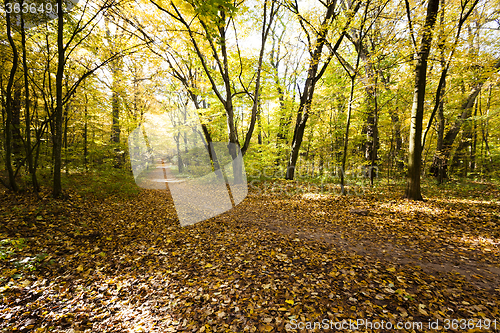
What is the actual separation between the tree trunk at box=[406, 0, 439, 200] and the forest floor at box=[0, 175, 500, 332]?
94cm

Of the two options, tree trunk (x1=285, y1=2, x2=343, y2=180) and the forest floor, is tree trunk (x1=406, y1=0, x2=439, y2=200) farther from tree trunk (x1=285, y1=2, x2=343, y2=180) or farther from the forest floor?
tree trunk (x1=285, y1=2, x2=343, y2=180)

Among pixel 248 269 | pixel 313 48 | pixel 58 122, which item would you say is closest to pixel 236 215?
pixel 248 269

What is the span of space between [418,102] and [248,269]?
26.7 ft

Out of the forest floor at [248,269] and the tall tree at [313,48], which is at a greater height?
the tall tree at [313,48]

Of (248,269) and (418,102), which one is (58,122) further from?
(418,102)

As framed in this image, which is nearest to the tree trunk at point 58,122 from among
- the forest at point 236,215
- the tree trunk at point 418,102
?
the forest at point 236,215

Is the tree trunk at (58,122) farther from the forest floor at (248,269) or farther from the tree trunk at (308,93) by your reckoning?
the tree trunk at (308,93)

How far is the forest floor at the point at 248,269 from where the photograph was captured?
8.79 feet

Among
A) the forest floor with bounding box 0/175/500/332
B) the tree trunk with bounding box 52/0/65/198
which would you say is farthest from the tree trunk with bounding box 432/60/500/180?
the tree trunk with bounding box 52/0/65/198

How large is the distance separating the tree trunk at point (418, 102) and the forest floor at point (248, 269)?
→ 937 mm

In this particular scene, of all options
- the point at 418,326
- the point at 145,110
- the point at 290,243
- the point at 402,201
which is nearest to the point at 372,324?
the point at 418,326

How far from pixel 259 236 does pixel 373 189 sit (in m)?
7.20

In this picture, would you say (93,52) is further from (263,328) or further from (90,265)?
(263,328)

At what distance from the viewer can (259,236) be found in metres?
5.43
